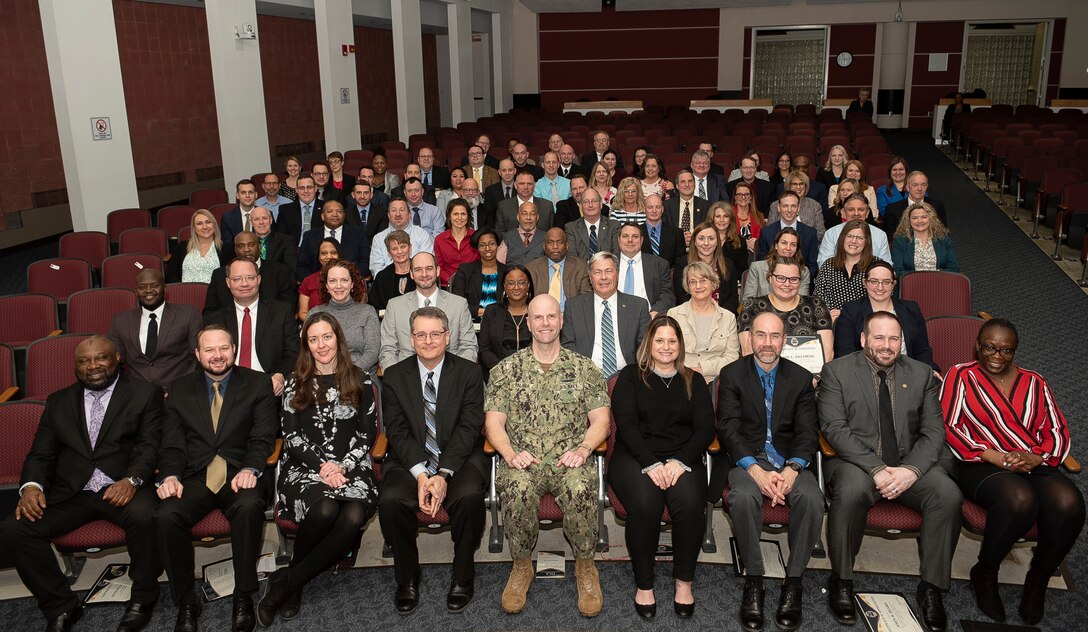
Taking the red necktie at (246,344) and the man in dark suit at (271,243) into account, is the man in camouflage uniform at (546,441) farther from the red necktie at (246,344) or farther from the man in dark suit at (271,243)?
the man in dark suit at (271,243)

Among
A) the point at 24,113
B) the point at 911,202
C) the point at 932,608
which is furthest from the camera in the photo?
the point at 24,113

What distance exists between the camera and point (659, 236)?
20.4ft

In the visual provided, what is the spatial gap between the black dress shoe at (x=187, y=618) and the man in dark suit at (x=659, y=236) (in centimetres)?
389

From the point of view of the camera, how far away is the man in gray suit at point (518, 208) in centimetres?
699

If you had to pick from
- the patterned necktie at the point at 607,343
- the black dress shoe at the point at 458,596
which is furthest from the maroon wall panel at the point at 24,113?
the black dress shoe at the point at 458,596

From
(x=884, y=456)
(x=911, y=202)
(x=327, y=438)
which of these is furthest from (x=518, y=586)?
(x=911, y=202)

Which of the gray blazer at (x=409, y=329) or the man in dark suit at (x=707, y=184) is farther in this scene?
the man in dark suit at (x=707, y=184)

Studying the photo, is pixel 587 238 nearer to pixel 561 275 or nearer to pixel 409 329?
pixel 561 275

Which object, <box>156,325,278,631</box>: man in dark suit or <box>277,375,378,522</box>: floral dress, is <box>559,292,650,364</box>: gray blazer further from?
<box>156,325,278,631</box>: man in dark suit

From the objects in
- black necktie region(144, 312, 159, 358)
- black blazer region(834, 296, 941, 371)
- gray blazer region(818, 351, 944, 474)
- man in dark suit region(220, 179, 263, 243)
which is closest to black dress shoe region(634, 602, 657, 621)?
gray blazer region(818, 351, 944, 474)

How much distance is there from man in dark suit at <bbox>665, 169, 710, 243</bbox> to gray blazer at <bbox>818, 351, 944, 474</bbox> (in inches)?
130

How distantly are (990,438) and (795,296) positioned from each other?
1270 mm

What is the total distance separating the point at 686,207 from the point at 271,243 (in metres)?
3.45

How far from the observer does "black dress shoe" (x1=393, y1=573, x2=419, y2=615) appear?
11.3 ft
